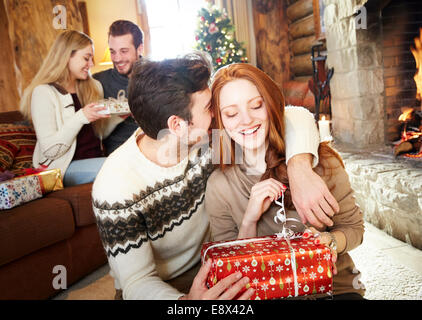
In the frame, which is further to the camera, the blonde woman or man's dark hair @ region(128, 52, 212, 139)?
the blonde woman

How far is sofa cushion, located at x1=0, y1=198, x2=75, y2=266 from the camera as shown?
1.58m

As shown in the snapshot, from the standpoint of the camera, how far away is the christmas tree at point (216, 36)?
5.15 m

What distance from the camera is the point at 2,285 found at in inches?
62.6

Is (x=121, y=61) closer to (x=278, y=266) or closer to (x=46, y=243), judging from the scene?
(x=46, y=243)

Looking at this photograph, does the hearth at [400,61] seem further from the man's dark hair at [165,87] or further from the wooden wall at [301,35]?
the man's dark hair at [165,87]

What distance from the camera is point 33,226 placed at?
1690 mm

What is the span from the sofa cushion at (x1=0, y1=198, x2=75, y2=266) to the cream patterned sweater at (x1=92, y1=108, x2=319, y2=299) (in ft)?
2.66

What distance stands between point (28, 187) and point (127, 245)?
3.71ft

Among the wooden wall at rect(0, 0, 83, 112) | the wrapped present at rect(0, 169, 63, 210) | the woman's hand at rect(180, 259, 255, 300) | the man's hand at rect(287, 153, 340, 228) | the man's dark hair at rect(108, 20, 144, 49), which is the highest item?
the wooden wall at rect(0, 0, 83, 112)

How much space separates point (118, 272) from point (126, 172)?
0.26 metres

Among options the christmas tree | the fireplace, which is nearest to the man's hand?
the fireplace

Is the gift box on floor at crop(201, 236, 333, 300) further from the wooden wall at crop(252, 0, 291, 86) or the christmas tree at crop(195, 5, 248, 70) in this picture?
the wooden wall at crop(252, 0, 291, 86)

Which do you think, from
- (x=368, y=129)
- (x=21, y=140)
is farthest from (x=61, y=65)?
(x=368, y=129)
